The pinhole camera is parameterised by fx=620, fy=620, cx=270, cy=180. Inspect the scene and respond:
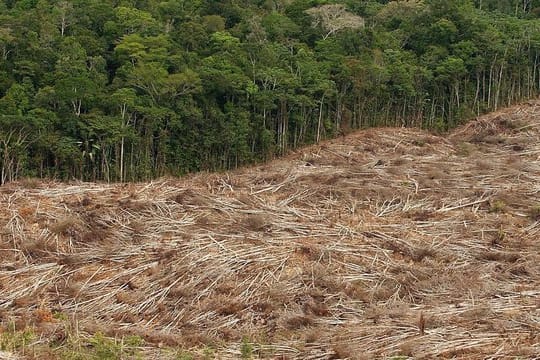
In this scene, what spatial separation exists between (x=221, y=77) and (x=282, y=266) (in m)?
8.98

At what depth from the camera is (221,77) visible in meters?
14.8

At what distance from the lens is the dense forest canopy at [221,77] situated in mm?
13367

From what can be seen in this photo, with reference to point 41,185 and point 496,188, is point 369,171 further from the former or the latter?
point 41,185

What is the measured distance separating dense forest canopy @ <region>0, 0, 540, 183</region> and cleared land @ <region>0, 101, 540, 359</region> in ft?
12.9

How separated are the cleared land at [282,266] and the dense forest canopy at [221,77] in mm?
3944

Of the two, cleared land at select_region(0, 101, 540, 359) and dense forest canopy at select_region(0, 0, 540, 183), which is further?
dense forest canopy at select_region(0, 0, 540, 183)

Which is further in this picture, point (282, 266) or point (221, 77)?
point (221, 77)

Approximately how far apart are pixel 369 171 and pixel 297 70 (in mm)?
6406

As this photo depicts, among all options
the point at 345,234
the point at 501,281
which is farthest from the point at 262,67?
the point at 501,281

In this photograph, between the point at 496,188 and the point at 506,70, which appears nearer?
the point at 496,188

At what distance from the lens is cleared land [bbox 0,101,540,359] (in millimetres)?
4926

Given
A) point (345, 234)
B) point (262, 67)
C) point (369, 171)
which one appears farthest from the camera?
point (262, 67)

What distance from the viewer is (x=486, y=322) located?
5039mm

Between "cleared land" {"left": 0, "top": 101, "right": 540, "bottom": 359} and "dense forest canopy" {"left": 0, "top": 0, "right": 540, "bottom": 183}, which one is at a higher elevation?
"dense forest canopy" {"left": 0, "top": 0, "right": 540, "bottom": 183}
